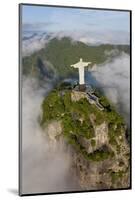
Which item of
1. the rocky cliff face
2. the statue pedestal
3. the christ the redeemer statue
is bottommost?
the rocky cliff face

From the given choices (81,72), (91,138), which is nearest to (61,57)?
(81,72)

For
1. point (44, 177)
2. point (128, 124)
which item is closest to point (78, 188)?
point (44, 177)

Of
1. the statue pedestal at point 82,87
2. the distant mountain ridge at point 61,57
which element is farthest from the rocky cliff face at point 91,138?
the distant mountain ridge at point 61,57

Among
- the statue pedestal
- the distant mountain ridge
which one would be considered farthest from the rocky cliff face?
the distant mountain ridge

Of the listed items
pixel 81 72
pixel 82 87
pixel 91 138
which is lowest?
pixel 91 138

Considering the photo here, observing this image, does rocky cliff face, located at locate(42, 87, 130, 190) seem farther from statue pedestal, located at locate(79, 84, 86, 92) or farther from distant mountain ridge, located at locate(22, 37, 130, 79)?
distant mountain ridge, located at locate(22, 37, 130, 79)

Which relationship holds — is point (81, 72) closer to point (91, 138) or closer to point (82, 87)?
point (82, 87)

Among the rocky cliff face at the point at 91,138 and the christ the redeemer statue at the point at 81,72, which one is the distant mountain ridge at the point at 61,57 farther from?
the rocky cliff face at the point at 91,138

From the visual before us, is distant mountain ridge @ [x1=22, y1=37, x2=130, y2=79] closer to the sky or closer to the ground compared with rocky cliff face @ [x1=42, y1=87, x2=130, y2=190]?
closer to the sky

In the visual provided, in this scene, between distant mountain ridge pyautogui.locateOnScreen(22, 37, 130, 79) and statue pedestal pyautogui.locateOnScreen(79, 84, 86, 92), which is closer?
distant mountain ridge pyautogui.locateOnScreen(22, 37, 130, 79)
